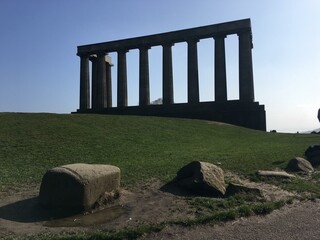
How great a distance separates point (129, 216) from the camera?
389 inches

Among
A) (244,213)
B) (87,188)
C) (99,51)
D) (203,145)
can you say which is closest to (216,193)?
(244,213)

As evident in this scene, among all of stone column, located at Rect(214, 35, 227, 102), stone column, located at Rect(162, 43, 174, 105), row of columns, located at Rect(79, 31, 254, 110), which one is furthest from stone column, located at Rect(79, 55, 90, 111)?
stone column, located at Rect(214, 35, 227, 102)

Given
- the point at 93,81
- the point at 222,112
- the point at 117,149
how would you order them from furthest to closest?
the point at 93,81 < the point at 222,112 < the point at 117,149

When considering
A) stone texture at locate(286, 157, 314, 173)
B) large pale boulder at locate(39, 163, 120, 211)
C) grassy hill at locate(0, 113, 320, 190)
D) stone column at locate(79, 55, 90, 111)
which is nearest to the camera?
large pale boulder at locate(39, 163, 120, 211)

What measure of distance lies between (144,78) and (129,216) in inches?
2156

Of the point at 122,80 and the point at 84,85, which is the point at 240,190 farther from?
the point at 84,85

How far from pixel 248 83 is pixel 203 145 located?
32.4 metres

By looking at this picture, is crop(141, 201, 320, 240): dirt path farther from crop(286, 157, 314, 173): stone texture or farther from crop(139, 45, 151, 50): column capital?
crop(139, 45, 151, 50): column capital

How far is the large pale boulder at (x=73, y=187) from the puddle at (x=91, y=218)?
0.33m

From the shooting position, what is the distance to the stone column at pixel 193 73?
193ft

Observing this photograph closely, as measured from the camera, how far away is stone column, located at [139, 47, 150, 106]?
6349 centimetres

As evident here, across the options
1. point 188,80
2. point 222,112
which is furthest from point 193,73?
point 222,112

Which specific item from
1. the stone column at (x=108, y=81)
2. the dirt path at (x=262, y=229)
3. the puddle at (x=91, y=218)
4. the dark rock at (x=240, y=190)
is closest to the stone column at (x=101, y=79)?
the stone column at (x=108, y=81)

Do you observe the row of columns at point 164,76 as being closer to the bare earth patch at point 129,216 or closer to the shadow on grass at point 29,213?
the bare earth patch at point 129,216
